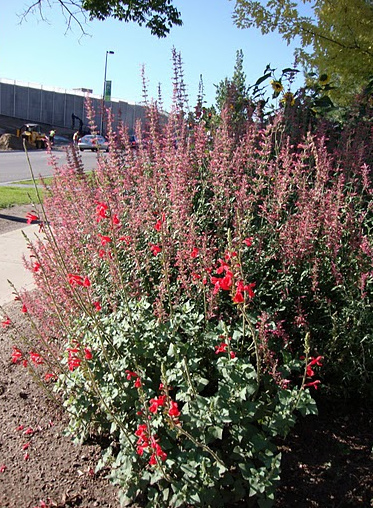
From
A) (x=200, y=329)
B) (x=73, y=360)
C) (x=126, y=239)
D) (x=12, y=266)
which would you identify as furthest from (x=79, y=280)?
(x=12, y=266)

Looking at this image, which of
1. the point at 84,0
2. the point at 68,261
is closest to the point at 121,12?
the point at 84,0

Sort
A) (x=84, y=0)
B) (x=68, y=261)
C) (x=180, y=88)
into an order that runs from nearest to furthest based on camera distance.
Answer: (x=68, y=261) < (x=180, y=88) < (x=84, y=0)

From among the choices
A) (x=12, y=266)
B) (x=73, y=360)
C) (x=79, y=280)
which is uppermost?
(x=79, y=280)

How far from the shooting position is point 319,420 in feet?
10.1

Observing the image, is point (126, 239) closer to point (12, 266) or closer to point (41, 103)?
point (12, 266)

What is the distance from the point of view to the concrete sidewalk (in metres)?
5.29

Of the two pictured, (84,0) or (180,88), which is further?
(84,0)

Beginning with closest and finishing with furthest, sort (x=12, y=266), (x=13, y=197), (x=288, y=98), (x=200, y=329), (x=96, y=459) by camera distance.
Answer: (x=96, y=459), (x=200, y=329), (x=288, y=98), (x=12, y=266), (x=13, y=197)

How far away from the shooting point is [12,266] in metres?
6.09

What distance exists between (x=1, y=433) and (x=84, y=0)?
13.2 meters

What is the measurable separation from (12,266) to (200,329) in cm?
384

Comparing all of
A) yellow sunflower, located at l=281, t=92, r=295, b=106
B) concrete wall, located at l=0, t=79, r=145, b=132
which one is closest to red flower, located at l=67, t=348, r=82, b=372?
yellow sunflower, located at l=281, t=92, r=295, b=106

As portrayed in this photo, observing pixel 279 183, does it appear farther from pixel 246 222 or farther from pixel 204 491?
pixel 204 491

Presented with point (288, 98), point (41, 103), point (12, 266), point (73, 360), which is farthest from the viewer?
point (41, 103)
